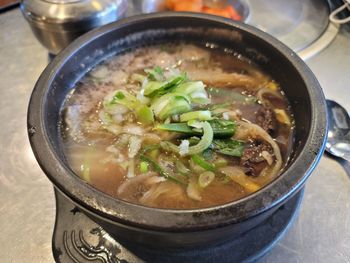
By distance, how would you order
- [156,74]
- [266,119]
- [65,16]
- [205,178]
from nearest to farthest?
1. [205,178]
2. [266,119]
3. [156,74]
4. [65,16]

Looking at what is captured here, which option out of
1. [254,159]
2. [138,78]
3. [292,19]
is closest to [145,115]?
[138,78]

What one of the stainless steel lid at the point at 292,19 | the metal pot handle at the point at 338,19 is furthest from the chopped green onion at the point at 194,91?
the metal pot handle at the point at 338,19

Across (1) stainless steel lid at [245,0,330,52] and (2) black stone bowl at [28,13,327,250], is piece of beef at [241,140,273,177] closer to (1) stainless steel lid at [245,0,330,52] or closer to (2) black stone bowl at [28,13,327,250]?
(2) black stone bowl at [28,13,327,250]

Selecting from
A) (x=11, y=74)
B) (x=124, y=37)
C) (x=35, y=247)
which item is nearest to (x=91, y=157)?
(x=35, y=247)

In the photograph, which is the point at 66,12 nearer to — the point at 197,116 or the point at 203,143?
the point at 197,116

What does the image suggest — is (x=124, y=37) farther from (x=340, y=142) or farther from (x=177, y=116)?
(x=340, y=142)

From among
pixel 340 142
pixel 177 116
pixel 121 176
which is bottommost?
pixel 340 142

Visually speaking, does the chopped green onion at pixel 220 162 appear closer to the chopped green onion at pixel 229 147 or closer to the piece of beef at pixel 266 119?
the chopped green onion at pixel 229 147
